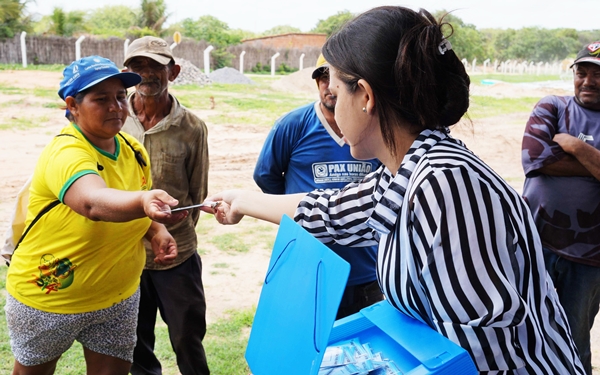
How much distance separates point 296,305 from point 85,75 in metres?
1.61

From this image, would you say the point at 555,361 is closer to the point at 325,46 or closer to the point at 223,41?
the point at 325,46

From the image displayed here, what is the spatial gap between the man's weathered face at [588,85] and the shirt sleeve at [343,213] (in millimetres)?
2010

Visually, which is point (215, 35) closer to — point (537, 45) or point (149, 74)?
point (537, 45)

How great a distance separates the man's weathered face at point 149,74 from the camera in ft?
11.4

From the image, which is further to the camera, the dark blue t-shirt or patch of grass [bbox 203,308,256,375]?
patch of grass [bbox 203,308,256,375]

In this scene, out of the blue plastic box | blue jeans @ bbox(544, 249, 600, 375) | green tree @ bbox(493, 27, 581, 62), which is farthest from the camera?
green tree @ bbox(493, 27, 581, 62)

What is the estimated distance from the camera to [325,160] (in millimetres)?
3154

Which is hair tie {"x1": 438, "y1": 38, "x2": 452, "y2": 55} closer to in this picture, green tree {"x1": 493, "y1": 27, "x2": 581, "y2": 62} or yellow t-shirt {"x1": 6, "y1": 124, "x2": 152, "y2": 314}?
yellow t-shirt {"x1": 6, "y1": 124, "x2": 152, "y2": 314}

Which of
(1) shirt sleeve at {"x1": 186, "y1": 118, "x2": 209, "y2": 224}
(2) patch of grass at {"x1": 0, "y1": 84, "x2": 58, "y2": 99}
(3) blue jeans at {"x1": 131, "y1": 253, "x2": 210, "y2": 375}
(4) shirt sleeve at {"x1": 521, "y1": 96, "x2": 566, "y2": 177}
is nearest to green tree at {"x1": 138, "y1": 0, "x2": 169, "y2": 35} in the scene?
(2) patch of grass at {"x1": 0, "y1": 84, "x2": 58, "y2": 99}

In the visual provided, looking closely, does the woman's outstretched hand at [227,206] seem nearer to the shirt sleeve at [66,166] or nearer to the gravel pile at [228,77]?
the shirt sleeve at [66,166]

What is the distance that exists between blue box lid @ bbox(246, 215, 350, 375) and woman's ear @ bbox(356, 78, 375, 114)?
15.1 inches

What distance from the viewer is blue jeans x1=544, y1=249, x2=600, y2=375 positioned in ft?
10.6

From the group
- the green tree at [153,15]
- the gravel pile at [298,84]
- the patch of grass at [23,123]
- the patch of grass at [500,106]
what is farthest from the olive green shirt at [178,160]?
the green tree at [153,15]

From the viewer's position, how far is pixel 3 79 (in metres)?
17.7
